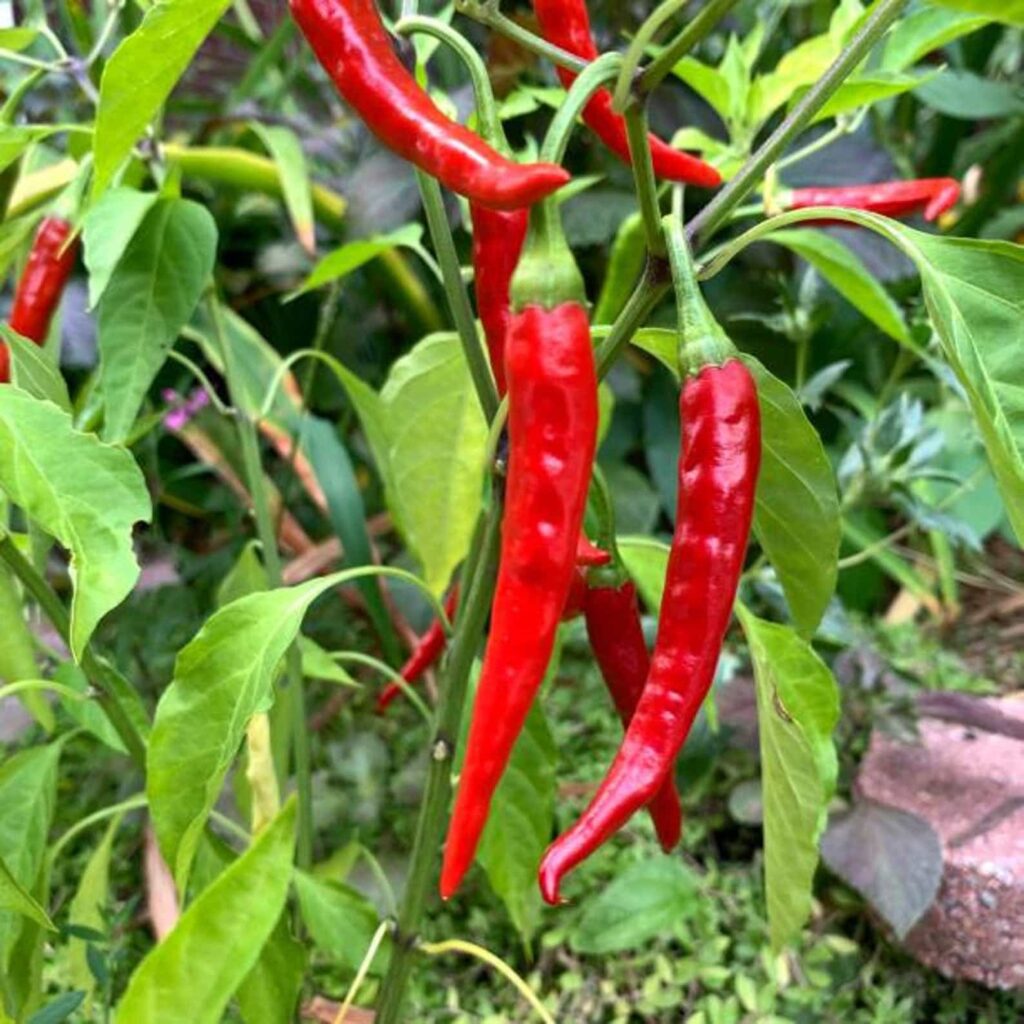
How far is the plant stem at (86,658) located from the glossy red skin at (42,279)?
0.55 ft

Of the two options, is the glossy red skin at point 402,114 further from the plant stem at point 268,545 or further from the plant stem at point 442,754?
the plant stem at point 268,545

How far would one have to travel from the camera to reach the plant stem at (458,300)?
58cm

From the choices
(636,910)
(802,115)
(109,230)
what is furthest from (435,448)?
(636,910)

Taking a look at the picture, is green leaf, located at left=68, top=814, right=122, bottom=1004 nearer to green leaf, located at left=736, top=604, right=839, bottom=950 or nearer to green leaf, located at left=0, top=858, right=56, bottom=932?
green leaf, located at left=0, top=858, right=56, bottom=932

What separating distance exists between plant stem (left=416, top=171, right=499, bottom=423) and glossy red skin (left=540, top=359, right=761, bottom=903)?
128 mm

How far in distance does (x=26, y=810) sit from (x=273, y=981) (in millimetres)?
181

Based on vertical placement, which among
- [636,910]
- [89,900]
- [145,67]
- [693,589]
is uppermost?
[145,67]

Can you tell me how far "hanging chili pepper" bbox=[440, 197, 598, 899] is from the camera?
45 cm

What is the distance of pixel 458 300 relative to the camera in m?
0.59

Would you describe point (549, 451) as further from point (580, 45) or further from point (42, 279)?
point (42, 279)

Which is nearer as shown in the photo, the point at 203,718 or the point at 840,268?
the point at 203,718

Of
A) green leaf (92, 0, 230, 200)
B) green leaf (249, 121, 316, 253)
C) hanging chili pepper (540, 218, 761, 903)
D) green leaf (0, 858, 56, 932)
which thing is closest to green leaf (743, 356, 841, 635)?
hanging chili pepper (540, 218, 761, 903)

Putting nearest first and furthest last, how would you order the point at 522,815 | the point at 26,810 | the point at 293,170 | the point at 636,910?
1. the point at 26,810
2. the point at 522,815
3. the point at 636,910
4. the point at 293,170

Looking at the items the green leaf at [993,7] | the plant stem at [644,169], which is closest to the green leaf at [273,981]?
the plant stem at [644,169]
